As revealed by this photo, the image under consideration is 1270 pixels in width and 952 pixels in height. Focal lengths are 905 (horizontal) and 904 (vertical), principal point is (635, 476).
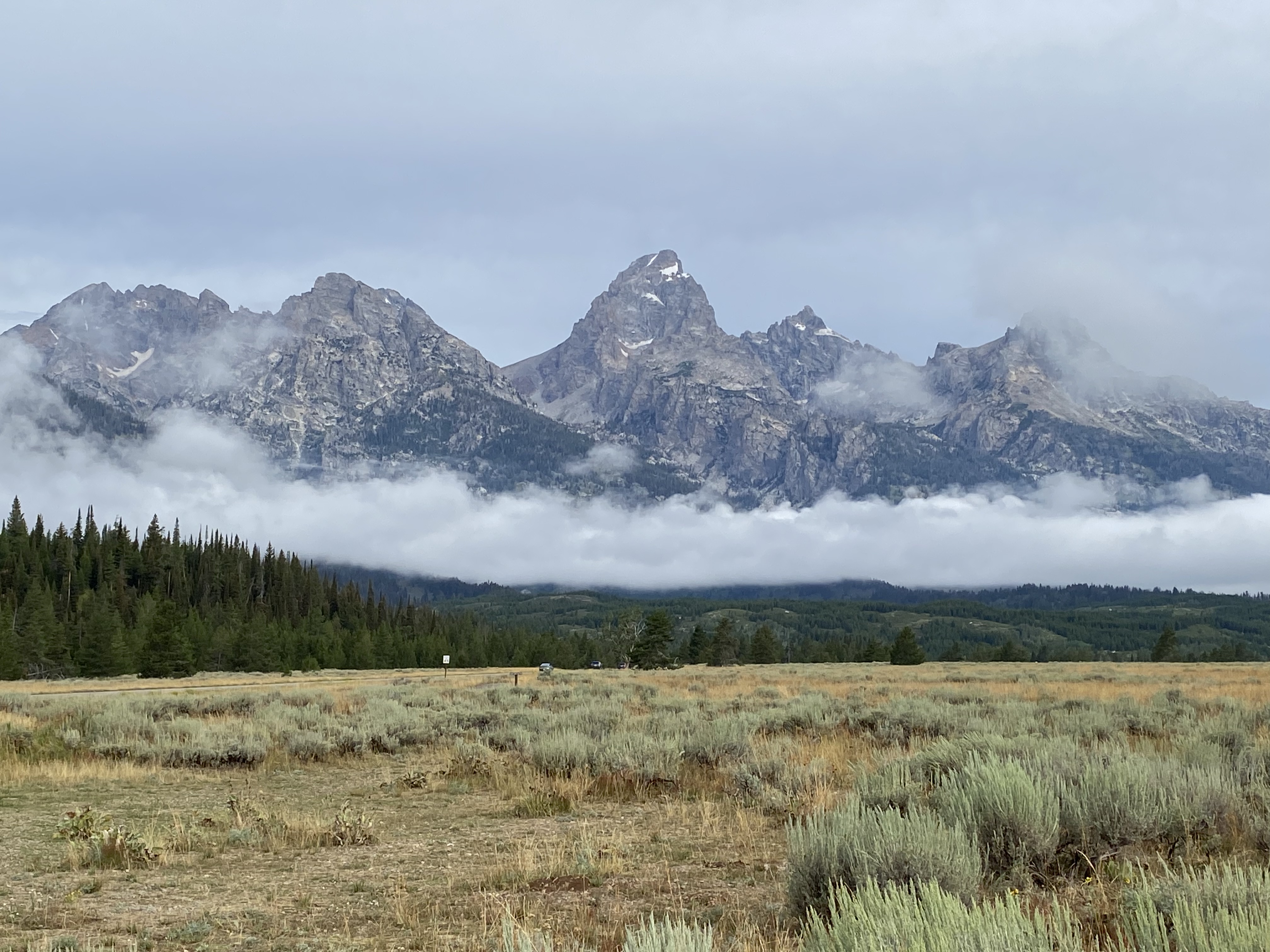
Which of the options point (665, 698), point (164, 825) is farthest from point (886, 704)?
point (164, 825)

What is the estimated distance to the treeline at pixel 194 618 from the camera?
66625 millimetres

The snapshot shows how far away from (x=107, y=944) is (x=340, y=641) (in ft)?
276

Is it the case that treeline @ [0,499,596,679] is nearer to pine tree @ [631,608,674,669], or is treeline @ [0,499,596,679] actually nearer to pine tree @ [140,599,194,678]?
pine tree @ [140,599,194,678]

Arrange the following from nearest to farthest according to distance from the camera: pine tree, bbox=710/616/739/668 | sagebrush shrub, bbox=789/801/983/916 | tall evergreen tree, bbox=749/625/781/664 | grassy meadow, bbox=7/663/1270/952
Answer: grassy meadow, bbox=7/663/1270/952 → sagebrush shrub, bbox=789/801/983/916 → pine tree, bbox=710/616/739/668 → tall evergreen tree, bbox=749/625/781/664

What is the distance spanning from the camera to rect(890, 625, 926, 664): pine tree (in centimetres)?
8112

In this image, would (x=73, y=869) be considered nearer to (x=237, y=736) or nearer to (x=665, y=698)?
(x=237, y=736)

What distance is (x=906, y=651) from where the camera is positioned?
81875mm

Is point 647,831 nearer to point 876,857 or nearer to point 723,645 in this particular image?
point 876,857

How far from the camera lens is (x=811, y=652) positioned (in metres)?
117

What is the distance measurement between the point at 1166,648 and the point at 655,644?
5583 centimetres

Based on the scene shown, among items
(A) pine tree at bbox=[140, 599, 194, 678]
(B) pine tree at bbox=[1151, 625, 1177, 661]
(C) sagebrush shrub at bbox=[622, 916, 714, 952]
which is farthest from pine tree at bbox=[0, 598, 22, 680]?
(B) pine tree at bbox=[1151, 625, 1177, 661]

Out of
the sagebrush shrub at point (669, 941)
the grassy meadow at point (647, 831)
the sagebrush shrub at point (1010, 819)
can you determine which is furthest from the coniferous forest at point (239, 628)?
the sagebrush shrub at point (669, 941)

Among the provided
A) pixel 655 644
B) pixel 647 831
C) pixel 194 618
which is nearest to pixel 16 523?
pixel 194 618

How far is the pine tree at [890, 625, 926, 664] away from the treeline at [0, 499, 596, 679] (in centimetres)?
3528
